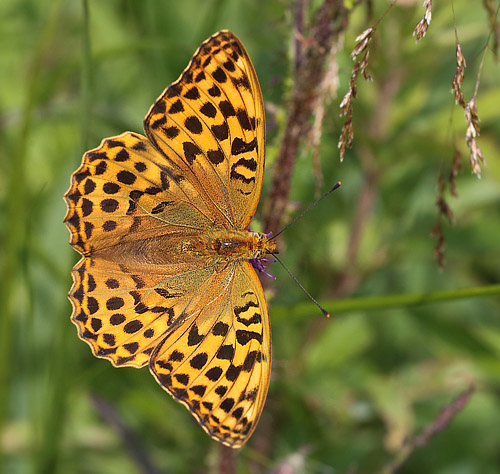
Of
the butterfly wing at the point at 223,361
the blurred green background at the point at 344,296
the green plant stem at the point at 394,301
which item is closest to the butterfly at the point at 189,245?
the butterfly wing at the point at 223,361

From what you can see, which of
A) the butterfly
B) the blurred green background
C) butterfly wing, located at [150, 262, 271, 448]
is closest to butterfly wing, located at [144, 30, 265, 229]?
the butterfly

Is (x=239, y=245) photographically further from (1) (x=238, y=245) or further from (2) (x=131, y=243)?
(2) (x=131, y=243)

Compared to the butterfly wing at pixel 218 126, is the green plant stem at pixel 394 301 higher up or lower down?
lower down

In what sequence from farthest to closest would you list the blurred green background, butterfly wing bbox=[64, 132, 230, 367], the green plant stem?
the blurred green background → butterfly wing bbox=[64, 132, 230, 367] → the green plant stem

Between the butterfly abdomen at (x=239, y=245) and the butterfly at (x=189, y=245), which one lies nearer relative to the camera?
the butterfly at (x=189, y=245)

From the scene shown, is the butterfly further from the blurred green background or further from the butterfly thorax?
the blurred green background

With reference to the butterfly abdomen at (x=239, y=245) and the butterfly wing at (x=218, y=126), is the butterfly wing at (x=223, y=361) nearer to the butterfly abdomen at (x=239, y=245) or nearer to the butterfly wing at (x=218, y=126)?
the butterfly abdomen at (x=239, y=245)

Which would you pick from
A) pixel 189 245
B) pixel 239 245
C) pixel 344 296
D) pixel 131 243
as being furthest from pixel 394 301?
pixel 344 296

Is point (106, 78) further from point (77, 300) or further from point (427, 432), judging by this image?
point (427, 432)
